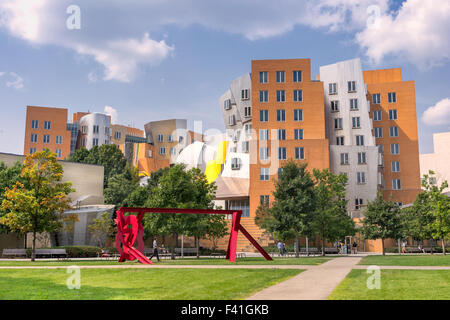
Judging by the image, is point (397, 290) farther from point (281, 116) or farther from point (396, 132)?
point (396, 132)

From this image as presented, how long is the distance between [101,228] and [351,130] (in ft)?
171

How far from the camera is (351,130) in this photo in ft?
279

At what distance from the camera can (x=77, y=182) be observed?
61969 millimetres

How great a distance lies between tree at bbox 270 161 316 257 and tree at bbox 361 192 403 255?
31.6ft

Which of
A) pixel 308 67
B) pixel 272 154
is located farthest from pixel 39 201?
pixel 308 67

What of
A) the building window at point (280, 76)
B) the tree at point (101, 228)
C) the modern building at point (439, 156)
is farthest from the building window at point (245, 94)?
the modern building at point (439, 156)

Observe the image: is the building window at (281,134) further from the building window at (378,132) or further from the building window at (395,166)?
the building window at (395,166)

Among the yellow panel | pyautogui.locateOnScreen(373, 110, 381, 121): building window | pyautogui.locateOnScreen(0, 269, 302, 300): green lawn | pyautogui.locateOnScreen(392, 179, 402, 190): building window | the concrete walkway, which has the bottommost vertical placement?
pyautogui.locateOnScreen(0, 269, 302, 300): green lawn

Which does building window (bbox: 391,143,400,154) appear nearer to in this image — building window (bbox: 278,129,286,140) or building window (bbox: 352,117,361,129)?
building window (bbox: 352,117,361,129)

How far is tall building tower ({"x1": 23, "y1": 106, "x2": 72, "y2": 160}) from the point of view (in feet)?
395

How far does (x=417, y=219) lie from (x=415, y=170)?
136 feet

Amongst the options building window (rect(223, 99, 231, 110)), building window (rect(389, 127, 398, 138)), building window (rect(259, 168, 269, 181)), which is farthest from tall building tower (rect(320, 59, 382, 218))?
building window (rect(223, 99, 231, 110))
